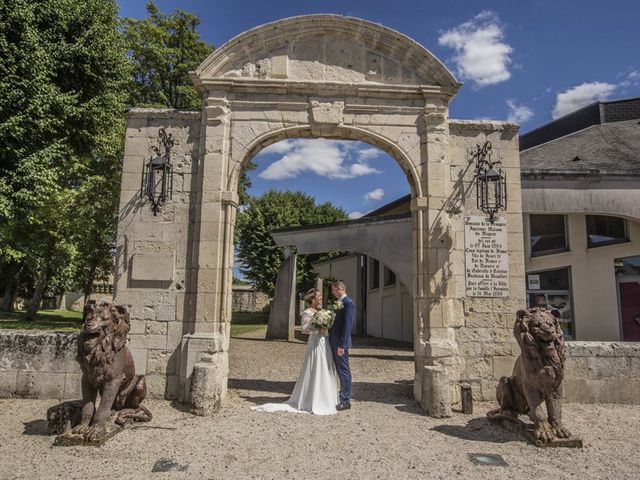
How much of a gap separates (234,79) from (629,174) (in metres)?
9.53

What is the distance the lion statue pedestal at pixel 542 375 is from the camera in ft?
15.1

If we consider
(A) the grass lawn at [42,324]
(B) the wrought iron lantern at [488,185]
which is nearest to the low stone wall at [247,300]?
(A) the grass lawn at [42,324]

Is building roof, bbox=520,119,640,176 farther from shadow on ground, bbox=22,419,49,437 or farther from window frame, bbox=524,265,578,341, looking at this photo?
shadow on ground, bbox=22,419,49,437

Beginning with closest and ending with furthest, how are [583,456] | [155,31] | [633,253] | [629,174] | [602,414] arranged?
1. [583,456]
2. [602,414]
3. [629,174]
4. [633,253]
5. [155,31]

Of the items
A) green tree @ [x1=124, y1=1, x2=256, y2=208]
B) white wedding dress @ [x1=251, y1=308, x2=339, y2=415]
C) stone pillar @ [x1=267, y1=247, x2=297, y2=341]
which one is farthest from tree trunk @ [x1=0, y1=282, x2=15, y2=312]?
white wedding dress @ [x1=251, y1=308, x2=339, y2=415]

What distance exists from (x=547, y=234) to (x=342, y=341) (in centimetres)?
889

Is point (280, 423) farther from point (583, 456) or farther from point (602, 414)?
point (602, 414)

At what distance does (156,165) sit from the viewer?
21.2 ft

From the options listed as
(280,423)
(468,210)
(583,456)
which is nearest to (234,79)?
(468,210)

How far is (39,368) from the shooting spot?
6242 mm

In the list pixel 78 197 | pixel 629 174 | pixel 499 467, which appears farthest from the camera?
pixel 78 197

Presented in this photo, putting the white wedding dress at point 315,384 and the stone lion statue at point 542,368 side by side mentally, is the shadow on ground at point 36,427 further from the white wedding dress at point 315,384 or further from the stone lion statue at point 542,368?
the stone lion statue at point 542,368

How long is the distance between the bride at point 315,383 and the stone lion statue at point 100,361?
80.0 inches

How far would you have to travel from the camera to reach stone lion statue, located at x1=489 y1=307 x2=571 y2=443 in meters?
4.60
